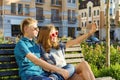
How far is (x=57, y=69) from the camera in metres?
4.69

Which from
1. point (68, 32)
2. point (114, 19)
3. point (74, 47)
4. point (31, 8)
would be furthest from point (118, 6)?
point (74, 47)

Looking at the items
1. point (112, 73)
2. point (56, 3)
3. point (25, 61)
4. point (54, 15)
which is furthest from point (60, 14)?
point (25, 61)

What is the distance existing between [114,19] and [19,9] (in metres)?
27.3

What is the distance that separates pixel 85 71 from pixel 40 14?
4280 cm

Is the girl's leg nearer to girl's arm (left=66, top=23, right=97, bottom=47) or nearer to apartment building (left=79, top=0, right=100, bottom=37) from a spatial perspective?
girl's arm (left=66, top=23, right=97, bottom=47)

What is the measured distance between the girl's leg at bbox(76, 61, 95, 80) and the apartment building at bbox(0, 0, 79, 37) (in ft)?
113

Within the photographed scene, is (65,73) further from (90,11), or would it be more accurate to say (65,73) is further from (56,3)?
(90,11)

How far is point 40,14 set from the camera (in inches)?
1866

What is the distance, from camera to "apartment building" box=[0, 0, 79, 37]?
1662 inches

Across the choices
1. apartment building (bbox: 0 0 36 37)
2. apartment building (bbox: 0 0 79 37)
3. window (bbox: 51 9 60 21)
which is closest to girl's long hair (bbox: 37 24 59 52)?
apartment building (bbox: 0 0 79 37)

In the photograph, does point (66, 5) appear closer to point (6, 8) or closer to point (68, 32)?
point (68, 32)

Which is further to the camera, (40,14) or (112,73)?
(40,14)

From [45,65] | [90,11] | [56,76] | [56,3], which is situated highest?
[56,3]

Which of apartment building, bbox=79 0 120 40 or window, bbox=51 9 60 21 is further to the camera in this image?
apartment building, bbox=79 0 120 40
